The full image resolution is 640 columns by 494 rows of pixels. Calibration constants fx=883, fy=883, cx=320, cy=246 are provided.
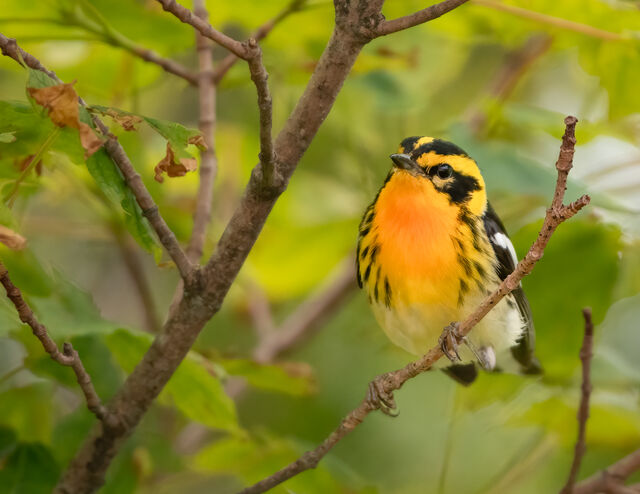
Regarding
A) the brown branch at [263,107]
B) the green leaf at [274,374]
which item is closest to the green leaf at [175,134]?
the brown branch at [263,107]

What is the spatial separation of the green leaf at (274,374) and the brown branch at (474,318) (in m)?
0.29

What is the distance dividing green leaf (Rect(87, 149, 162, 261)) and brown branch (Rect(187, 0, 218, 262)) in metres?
0.38

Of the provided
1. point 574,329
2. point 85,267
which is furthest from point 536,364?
point 85,267

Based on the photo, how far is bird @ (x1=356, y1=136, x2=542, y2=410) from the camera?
7.44ft

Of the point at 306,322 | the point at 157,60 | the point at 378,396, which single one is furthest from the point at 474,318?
the point at 306,322

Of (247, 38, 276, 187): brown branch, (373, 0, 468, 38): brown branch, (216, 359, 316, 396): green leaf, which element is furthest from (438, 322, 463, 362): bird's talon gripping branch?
Result: (373, 0, 468, 38): brown branch

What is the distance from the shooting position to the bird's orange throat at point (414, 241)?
2.26 meters

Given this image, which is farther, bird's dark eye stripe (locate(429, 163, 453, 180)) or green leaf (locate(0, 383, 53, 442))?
bird's dark eye stripe (locate(429, 163, 453, 180))

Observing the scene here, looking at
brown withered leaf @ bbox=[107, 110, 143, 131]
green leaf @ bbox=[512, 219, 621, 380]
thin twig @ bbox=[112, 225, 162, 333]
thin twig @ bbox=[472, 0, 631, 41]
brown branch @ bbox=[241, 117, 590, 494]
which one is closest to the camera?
brown branch @ bbox=[241, 117, 590, 494]

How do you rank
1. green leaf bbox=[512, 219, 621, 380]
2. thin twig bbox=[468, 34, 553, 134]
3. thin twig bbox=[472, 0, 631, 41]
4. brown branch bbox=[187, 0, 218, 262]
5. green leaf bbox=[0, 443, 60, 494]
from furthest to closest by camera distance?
thin twig bbox=[468, 34, 553, 134]
green leaf bbox=[512, 219, 621, 380]
thin twig bbox=[472, 0, 631, 41]
brown branch bbox=[187, 0, 218, 262]
green leaf bbox=[0, 443, 60, 494]

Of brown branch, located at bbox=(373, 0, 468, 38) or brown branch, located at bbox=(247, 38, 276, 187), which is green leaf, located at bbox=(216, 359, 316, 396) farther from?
brown branch, located at bbox=(373, 0, 468, 38)

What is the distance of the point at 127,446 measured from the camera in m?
2.14

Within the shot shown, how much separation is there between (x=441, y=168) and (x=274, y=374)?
75cm

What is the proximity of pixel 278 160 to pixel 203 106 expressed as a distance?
556 millimetres
